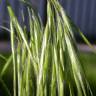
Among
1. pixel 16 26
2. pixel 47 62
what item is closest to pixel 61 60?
pixel 47 62

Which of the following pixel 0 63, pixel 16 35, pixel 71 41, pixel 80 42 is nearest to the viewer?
pixel 71 41

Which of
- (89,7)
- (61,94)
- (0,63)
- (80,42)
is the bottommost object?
(61,94)

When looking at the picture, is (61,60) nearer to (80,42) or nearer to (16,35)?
(16,35)

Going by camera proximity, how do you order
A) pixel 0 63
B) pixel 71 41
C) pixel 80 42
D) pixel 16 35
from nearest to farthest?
pixel 71 41
pixel 16 35
pixel 0 63
pixel 80 42

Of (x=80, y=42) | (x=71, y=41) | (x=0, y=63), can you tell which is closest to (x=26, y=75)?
(x=71, y=41)

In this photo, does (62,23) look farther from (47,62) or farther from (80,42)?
(80,42)

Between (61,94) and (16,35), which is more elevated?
(16,35)

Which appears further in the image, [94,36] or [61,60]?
[94,36]
